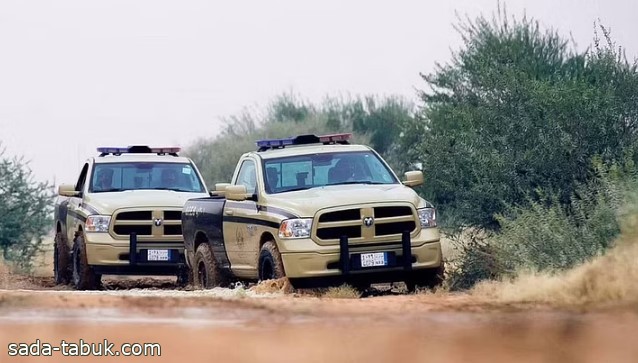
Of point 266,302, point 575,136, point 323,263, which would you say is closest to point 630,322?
point 266,302

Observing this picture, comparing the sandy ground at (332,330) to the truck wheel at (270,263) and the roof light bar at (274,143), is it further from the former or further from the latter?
the roof light bar at (274,143)

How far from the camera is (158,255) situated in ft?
71.7

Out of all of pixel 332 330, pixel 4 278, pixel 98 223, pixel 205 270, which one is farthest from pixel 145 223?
pixel 332 330

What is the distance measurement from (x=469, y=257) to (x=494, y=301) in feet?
27.2

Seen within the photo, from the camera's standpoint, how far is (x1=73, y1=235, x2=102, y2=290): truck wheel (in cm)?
2209

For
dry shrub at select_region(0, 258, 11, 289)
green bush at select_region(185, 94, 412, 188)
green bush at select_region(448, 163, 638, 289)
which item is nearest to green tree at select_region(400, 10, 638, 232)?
green bush at select_region(448, 163, 638, 289)

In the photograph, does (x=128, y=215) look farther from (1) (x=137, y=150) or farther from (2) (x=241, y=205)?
(2) (x=241, y=205)

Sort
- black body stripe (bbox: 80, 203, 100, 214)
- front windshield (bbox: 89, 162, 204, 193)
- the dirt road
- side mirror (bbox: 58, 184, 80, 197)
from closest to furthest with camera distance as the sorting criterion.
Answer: the dirt road
black body stripe (bbox: 80, 203, 100, 214)
side mirror (bbox: 58, 184, 80, 197)
front windshield (bbox: 89, 162, 204, 193)

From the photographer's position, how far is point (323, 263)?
16.7 meters

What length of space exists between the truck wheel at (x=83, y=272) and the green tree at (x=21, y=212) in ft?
47.2

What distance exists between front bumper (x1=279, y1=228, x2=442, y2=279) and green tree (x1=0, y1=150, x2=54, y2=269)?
823 inches

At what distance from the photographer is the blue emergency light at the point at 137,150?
24.0 meters

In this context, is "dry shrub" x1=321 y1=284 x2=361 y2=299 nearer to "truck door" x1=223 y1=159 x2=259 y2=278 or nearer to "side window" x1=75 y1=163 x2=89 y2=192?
"truck door" x1=223 y1=159 x2=259 y2=278

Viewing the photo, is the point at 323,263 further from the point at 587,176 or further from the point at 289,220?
the point at 587,176
